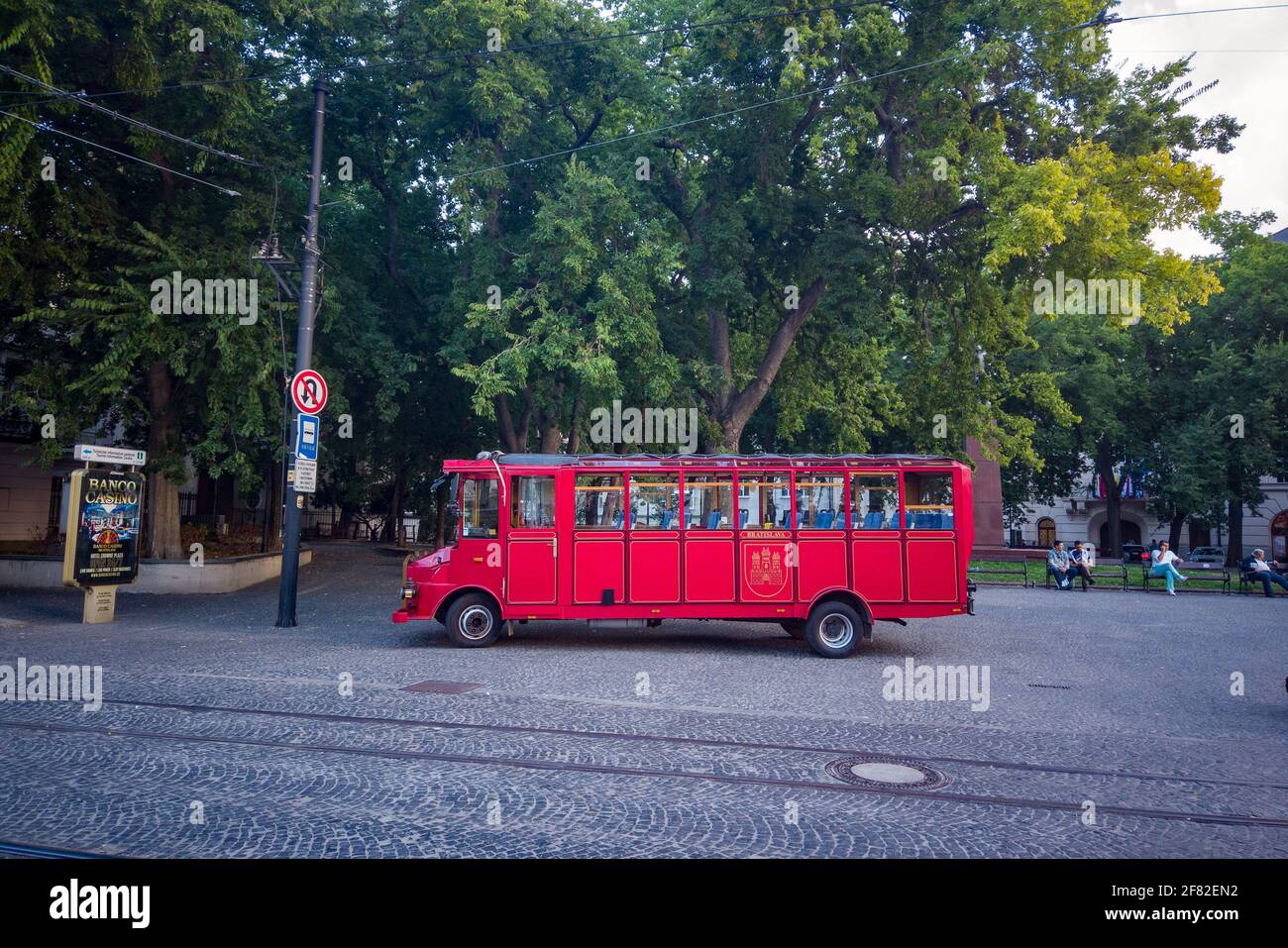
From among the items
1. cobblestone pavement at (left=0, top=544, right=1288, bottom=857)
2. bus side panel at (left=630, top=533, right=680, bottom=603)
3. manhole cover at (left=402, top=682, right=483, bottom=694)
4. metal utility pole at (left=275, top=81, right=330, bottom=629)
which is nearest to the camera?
cobblestone pavement at (left=0, top=544, right=1288, bottom=857)

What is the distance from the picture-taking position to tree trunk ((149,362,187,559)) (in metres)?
21.5

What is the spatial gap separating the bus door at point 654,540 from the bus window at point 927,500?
358 cm

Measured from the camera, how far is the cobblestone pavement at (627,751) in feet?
17.9

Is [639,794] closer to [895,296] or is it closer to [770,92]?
[770,92]

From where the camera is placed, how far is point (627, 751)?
7438 mm

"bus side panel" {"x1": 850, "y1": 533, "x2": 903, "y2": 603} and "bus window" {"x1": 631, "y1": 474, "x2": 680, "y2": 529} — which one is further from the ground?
"bus window" {"x1": 631, "y1": 474, "x2": 680, "y2": 529}

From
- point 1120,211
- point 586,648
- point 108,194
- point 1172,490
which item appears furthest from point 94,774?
point 1172,490

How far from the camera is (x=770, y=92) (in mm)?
21578

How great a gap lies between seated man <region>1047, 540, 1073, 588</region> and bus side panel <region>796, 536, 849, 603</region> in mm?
16443
